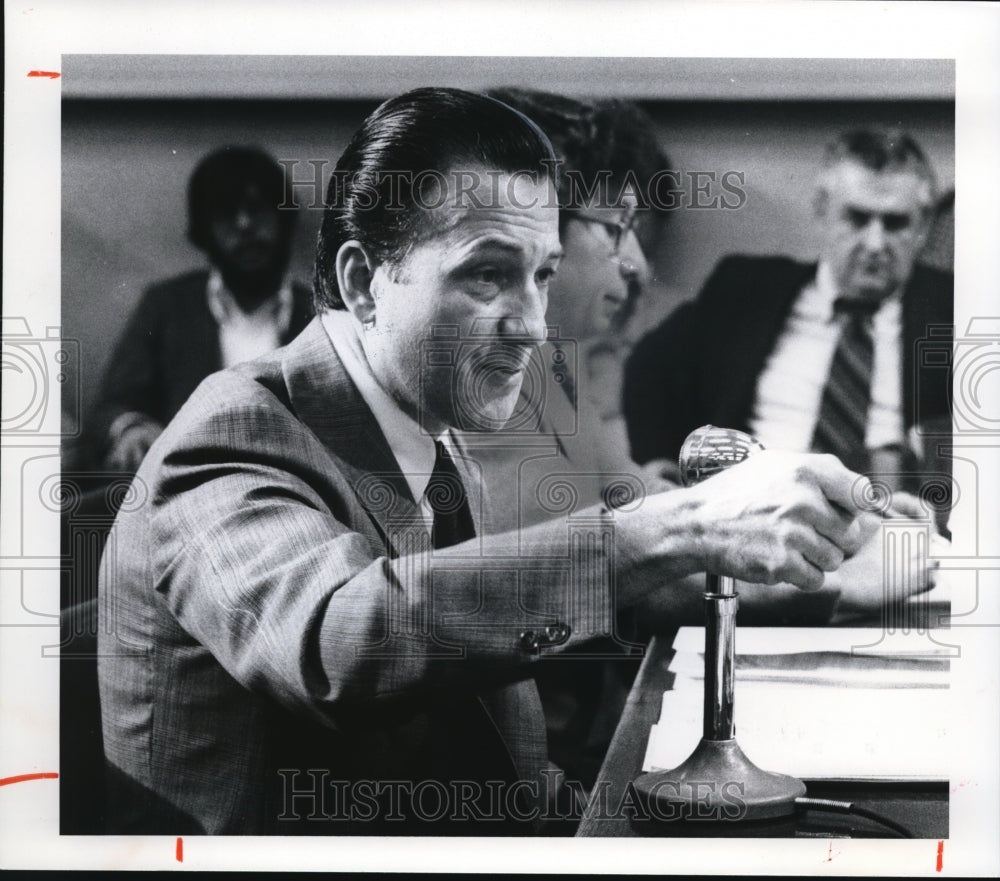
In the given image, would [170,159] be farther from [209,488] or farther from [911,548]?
[911,548]

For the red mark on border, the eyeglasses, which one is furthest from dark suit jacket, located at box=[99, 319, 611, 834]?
the eyeglasses

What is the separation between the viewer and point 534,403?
1688 mm

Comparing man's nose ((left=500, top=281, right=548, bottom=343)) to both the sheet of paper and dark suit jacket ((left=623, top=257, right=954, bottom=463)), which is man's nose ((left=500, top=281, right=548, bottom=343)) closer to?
dark suit jacket ((left=623, top=257, right=954, bottom=463))

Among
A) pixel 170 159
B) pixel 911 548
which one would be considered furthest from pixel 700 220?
pixel 170 159

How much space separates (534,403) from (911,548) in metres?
0.66

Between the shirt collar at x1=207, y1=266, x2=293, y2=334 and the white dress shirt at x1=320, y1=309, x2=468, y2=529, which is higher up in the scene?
Result: the shirt collar at x1=207, y1=266, x2=293, y2=334

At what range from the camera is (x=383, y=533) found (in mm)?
1650

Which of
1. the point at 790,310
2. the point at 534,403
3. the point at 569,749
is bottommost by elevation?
the point at 569,749

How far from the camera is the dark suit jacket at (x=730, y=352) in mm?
1688

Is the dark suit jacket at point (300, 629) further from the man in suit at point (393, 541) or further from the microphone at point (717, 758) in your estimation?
the microphone at point (717, 758)

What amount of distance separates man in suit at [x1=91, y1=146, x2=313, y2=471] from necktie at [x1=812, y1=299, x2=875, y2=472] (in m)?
0.86

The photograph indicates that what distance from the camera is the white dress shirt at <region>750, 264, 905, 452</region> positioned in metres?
1.69

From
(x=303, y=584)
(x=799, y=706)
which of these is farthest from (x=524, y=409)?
(x=799, y=706)

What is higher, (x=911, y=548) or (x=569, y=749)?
(x=911, y=548)
